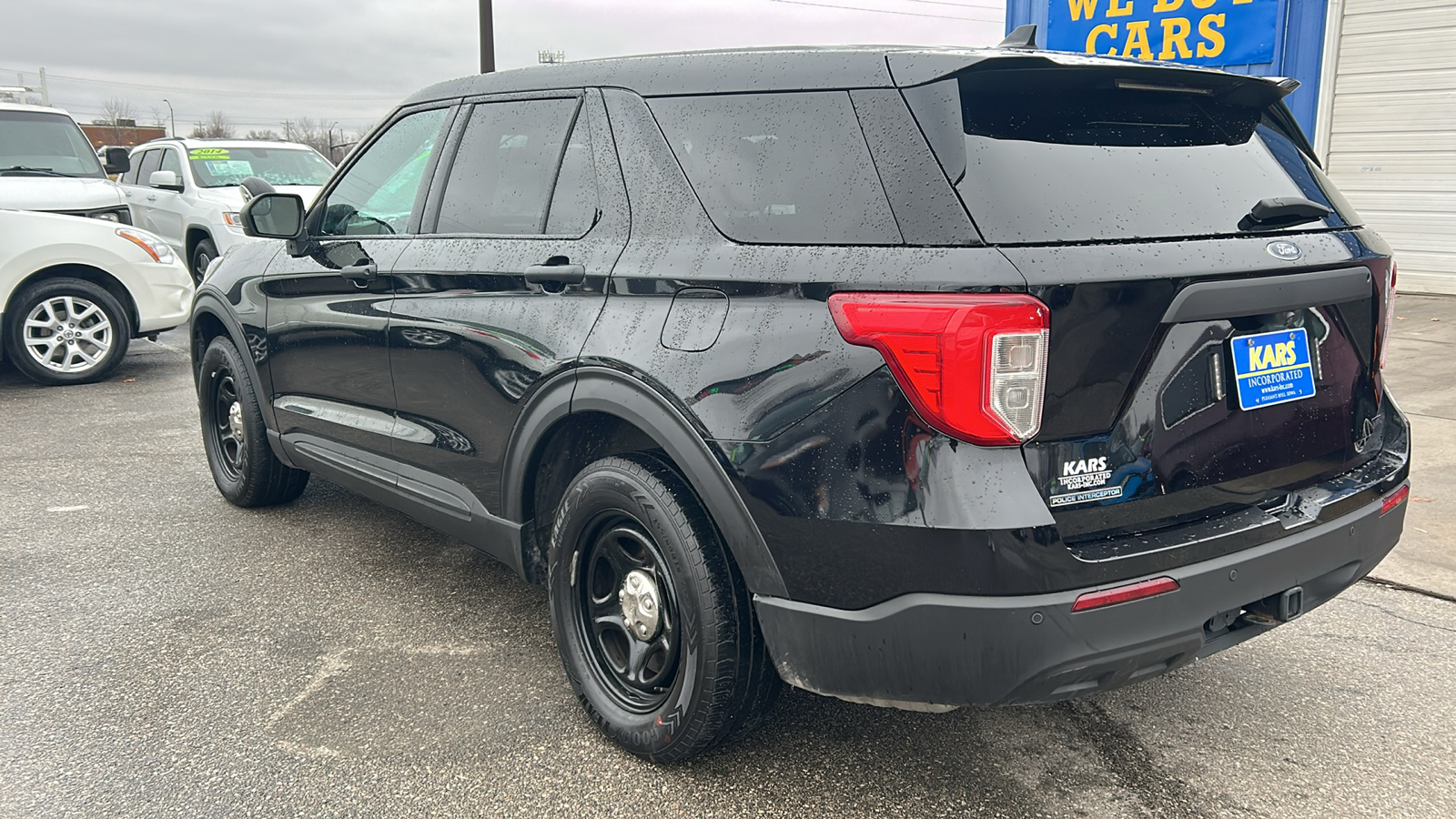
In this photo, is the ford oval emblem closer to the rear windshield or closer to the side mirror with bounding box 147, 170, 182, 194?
the rear windshield

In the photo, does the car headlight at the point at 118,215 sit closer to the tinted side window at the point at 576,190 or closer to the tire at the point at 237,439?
the tire at the point at 237,439

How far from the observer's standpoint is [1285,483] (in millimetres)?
2328

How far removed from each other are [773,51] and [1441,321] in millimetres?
9077

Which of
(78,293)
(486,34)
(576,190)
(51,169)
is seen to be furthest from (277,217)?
(486,34)

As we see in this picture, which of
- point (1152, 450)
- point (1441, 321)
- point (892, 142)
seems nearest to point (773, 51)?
point (892, 142)

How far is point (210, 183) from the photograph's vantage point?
37.0 ft

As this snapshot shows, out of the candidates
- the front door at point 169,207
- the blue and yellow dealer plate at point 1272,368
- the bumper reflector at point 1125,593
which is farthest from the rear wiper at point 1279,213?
the front door at point 169,207

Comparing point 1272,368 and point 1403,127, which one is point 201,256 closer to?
point 1272,368

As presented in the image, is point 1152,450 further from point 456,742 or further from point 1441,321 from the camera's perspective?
point 1441,321

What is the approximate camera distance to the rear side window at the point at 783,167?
2182 mm

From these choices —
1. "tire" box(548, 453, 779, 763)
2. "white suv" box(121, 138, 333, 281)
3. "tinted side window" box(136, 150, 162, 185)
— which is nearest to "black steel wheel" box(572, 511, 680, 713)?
"tire" box(548, 453, 779, 763)

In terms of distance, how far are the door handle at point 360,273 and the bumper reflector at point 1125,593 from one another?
248cm

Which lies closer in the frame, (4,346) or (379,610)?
(379,610)

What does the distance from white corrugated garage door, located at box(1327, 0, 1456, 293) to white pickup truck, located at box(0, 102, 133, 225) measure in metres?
11.6
